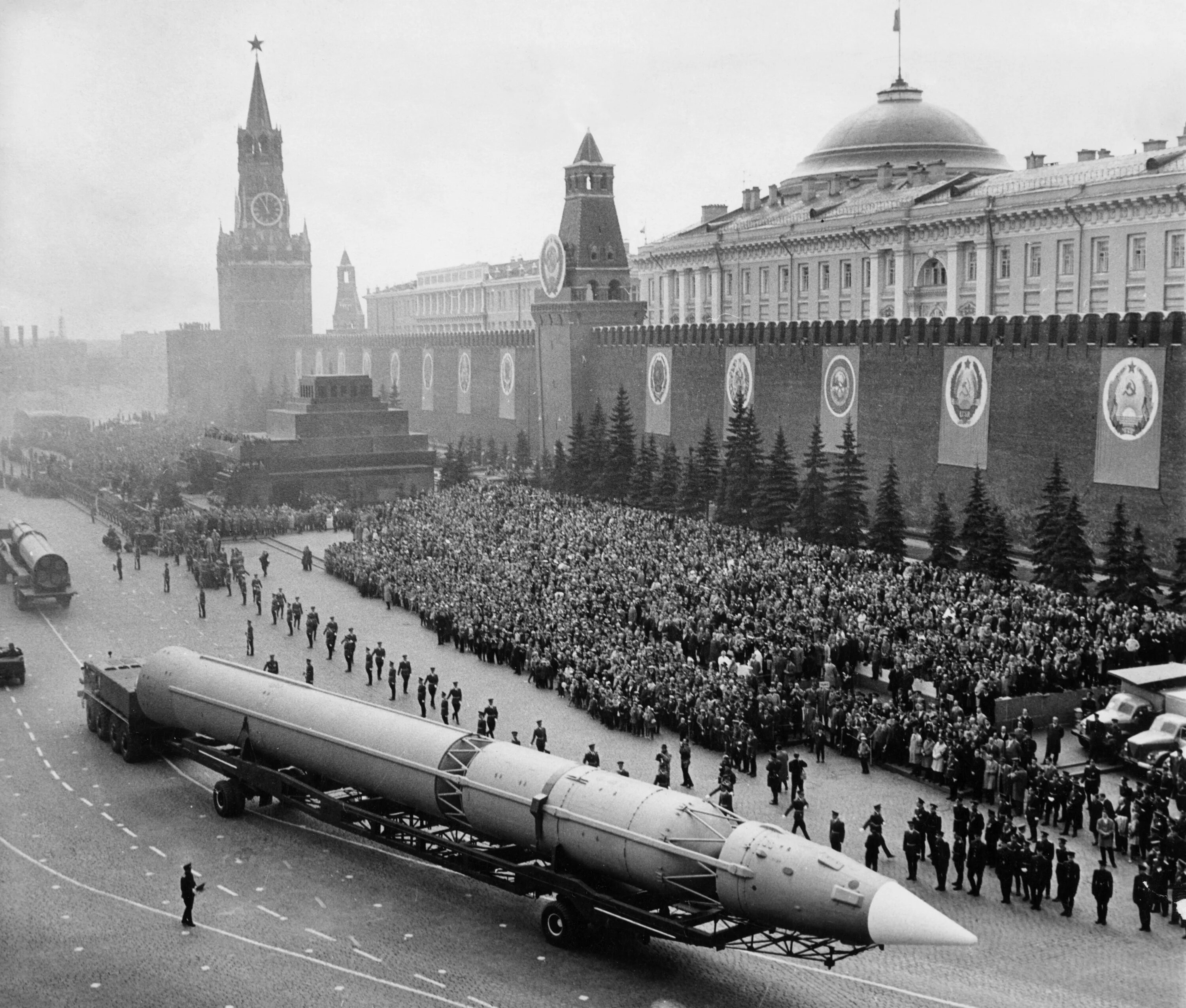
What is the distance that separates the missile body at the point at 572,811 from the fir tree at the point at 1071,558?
15691 millimetres

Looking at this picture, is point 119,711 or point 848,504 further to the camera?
point 848,504

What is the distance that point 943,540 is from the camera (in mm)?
30859

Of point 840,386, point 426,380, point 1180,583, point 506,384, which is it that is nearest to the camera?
point 1180,583

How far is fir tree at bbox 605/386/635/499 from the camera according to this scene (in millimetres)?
44250

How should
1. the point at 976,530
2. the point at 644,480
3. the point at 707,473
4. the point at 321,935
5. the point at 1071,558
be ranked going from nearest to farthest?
1. the point at 321,935
2. the point at 1071,558
3. the point at 976,530
4. the point at 707,473
5. the point at 644,480

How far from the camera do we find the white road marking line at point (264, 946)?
1309 centimetres

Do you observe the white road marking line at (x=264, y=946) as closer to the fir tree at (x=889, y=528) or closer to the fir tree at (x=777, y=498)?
the fir tree at (x=889, y=528)

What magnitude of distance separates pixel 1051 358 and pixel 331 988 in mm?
25106

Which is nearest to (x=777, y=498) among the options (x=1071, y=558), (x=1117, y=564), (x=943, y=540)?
(x=943, y=540)

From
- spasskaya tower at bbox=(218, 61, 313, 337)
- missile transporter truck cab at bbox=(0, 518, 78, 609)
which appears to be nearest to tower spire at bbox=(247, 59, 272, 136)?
spasskaya tower at bbox=(218, 61, 313, 337)

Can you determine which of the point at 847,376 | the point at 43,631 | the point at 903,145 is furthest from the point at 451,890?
the point at 903,145

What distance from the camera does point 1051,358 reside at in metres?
33.2

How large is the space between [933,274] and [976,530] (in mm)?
24778

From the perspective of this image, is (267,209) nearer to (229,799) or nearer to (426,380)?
(426,380)
